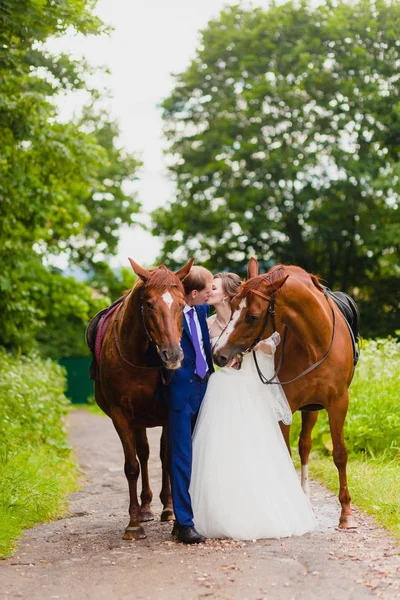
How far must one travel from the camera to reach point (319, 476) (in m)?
9.20

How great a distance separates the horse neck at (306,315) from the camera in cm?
620

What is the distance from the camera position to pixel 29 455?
31.8ft

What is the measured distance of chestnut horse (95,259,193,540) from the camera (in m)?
5.79

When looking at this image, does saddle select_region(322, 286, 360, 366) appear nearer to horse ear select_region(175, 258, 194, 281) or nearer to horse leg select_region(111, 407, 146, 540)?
horse ear select_region(175, 258, 194, 281)

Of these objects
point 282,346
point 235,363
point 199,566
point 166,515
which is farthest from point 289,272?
point 166,515

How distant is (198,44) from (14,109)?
525 inches

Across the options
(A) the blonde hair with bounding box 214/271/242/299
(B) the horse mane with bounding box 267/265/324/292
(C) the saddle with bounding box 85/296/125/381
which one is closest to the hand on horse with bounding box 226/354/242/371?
(A) the blonde hair with bounding box 214/271/242/299

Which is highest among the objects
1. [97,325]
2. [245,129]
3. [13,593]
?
[245,129]

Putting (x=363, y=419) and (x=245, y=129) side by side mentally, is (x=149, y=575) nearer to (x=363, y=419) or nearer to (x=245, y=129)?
(x=363, y=419)

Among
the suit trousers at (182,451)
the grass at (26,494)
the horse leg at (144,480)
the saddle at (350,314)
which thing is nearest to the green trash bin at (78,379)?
the grass at (26,494)

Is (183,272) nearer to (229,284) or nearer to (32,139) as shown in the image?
(229,284)

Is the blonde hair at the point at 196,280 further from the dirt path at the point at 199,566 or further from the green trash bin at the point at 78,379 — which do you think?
the green trash bin at the point at 78,379

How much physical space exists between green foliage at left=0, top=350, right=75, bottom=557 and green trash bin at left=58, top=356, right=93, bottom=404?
1547cm

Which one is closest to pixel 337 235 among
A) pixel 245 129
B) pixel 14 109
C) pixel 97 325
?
pixel 245 129
